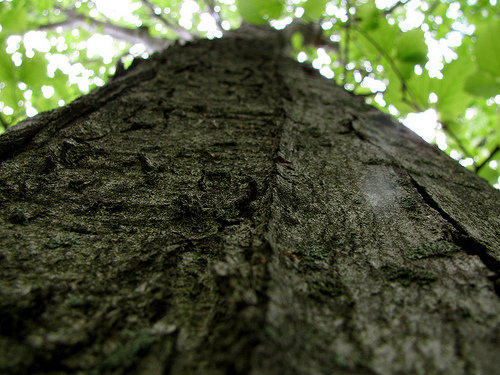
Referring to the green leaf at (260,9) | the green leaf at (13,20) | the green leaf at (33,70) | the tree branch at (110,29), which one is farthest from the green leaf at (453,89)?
the tree branch at (110,29)

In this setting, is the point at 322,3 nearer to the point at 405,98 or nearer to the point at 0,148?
the point at 405,98

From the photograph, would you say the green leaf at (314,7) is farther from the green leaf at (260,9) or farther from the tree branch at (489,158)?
the tree branch at (489,158)

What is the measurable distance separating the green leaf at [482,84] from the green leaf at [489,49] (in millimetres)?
19

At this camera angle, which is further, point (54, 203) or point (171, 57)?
point (171, 57)

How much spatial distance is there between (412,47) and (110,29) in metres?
5.03

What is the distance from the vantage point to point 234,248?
56 centimetres

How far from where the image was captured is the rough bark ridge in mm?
401

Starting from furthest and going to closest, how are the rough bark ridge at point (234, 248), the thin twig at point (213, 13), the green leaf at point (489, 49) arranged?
the thin twig at point (213, 13) → the green leaf at point (489, 49) → the rough bark ridge at point (234, 248)

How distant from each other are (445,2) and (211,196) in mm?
4347

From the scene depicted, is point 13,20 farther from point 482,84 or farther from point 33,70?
point 482,84

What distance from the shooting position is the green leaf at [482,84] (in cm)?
112

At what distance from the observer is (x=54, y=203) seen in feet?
2.13

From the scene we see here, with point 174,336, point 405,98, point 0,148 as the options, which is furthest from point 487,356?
point 405,98

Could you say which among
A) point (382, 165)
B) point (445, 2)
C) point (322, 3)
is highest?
point (445, 2)
